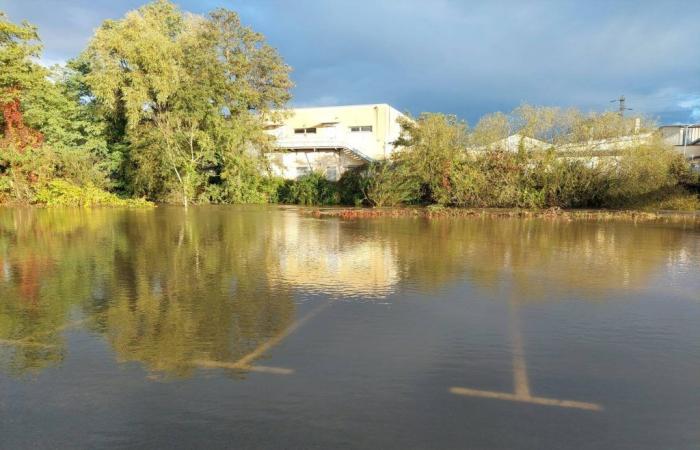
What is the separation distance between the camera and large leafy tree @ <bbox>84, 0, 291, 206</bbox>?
24.6 metres

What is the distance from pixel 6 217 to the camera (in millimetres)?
→ 17609

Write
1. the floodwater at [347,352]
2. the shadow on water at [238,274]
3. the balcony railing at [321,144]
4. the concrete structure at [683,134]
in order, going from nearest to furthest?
the floodwater at [347,352]
the shadow on water at [238,274]
the balcony railing at [321,144]
the concrete structure at [683,134]

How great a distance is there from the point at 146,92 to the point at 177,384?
24276 millimetres

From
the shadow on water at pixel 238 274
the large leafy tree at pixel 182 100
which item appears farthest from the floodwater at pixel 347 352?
the large leafy tree at pixel 182 100

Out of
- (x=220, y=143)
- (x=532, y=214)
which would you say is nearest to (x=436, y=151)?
(x=532, y=214)

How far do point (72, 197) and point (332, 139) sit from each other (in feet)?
49.7

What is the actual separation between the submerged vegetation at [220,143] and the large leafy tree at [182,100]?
78mm

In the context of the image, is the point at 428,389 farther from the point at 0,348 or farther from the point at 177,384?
the point at 0,348

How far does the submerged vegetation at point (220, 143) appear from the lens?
22328 millimetres

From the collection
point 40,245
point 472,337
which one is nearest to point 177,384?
point 472,337

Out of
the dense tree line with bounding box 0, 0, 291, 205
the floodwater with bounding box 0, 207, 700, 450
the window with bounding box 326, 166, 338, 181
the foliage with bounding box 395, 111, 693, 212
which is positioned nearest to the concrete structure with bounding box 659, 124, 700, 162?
the foliage with bounding box 395, 111, 693, 212

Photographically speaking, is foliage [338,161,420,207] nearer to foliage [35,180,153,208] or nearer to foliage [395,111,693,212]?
foliage [395,111,693,212]

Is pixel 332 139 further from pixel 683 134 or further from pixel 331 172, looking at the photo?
pixel 683 134

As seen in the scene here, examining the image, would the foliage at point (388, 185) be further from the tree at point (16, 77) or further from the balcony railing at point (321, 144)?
the tree at point (16, 77)
